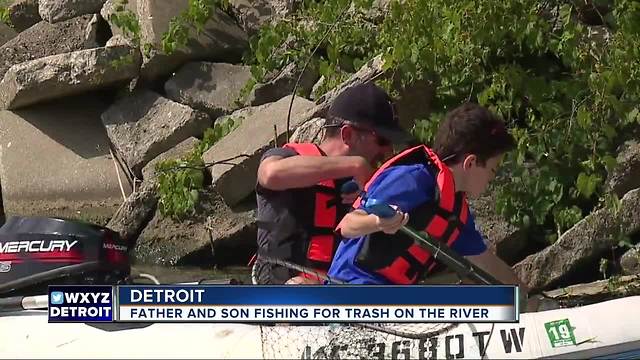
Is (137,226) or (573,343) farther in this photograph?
(137,226)

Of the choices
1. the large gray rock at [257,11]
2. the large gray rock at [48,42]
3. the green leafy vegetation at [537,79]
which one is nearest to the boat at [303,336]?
the green leafy vegetation at [537,79]

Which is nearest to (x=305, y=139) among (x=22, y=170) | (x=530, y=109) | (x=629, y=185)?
(x=530, y=109)

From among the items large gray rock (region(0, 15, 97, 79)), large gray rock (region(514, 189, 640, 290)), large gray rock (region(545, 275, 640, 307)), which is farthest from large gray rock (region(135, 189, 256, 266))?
large gray rock (region(0, 15, 97, 79))

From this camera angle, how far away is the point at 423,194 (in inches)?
142

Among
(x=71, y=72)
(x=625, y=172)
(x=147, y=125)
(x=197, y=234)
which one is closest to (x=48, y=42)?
(x=71, y=72)

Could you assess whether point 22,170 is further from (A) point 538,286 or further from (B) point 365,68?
(A) point 538,286

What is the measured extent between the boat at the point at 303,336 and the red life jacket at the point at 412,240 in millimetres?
180

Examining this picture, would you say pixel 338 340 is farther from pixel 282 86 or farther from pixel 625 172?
pixel 282 86

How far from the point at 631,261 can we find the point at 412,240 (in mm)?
3107

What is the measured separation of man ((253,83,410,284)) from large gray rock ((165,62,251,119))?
14.6 feet

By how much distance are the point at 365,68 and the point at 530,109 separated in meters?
1.13

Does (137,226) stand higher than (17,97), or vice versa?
(17,97)

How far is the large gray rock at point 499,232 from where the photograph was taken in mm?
6879

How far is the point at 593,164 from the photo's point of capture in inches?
259
